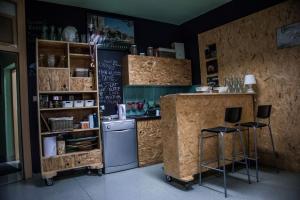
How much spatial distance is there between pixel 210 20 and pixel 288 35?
1789 mm

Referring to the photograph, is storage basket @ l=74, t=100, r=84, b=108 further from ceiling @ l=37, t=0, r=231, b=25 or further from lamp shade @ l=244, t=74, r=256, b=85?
lamp shade @ l=244, t=74, r=256, b=85

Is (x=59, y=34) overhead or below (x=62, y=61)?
overhead

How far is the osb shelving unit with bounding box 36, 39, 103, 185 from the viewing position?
3.63m

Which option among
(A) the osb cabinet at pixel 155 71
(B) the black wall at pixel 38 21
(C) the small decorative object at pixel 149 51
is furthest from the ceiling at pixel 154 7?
(A) the osb cabinet at pixel 155 71

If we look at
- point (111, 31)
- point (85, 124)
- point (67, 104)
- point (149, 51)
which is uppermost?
point (111, 31)

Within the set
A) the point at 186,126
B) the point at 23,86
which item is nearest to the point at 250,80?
the point at 186,126

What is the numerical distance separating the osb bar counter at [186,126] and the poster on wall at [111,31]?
2064 mm

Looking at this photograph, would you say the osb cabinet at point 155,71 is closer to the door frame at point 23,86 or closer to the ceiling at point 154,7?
the ceiling at point 154,7

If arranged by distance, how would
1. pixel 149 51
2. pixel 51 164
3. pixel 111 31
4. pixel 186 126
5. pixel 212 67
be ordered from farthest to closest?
pixel 149 51
pixel 212 67
pixel 111 31
pixel 51 164
pixel 186 126

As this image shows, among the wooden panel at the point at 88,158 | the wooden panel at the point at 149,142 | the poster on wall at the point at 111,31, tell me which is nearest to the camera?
the wooden panel at the point at 88,158

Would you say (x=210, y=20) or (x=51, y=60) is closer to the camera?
(x=51, y=60)

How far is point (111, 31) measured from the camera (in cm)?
476

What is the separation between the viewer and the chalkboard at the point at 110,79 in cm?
461

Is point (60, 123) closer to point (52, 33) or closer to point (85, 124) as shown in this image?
point (85, 124)
